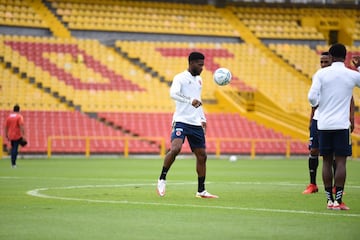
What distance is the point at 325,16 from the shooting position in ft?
169

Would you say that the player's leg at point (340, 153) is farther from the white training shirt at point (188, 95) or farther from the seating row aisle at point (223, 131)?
the seating row aisle at point (223, 131)

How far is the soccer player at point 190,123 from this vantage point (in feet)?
49.8

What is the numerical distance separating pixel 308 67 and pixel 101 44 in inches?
445

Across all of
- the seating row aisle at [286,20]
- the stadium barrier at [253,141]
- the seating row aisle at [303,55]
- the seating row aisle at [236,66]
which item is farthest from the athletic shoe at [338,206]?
the seating row aisle at [286,20]

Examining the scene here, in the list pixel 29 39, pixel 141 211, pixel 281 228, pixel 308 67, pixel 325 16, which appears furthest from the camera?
pixel 325 16

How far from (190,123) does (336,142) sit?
335 centimetres

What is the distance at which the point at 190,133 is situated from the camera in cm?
1530

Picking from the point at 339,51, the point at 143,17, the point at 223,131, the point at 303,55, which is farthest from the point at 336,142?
the point at 303,55

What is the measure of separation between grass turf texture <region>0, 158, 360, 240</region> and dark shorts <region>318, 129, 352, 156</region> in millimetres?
841

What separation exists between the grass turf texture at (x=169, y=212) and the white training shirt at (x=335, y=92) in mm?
1283

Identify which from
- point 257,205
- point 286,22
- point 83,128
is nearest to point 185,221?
point 257,205

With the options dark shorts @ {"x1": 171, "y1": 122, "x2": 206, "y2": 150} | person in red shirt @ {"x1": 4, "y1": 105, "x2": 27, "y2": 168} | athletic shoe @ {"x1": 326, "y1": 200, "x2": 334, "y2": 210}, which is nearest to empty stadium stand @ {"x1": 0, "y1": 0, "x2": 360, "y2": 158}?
person in red shirt @ {"x1": 4, "y1": 105, "x2": 27, "y2": 168}

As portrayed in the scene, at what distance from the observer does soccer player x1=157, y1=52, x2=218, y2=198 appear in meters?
15.2

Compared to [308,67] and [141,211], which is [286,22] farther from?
[141,211]
